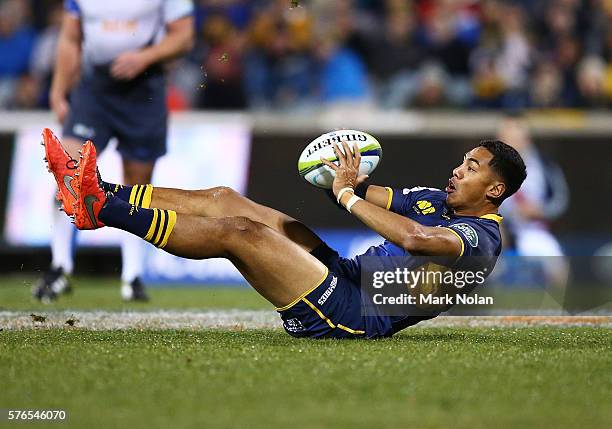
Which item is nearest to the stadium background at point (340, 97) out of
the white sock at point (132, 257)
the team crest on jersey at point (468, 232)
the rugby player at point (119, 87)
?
the white sock at point (132, 257)

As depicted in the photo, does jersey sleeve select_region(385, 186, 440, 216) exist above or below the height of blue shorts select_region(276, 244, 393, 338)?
above

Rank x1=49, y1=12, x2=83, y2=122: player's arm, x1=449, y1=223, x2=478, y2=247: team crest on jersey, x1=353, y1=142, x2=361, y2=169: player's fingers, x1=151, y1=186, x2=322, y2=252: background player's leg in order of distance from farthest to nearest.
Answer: x1=49, y1=12, x2=83, y2=122: player's arm → x1=151, y1=186, x2=322, y2=252: background player's leg → x1=353, y1=142, x2=361, y2=169: player's fingers → x1=449, y1=223, x2=478, y2=247: team crest on jersey

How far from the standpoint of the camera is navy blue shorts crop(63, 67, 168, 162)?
10352 millimetres

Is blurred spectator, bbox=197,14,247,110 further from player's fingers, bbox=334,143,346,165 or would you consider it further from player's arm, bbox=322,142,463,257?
player's arm, bbox=322,142,463,257

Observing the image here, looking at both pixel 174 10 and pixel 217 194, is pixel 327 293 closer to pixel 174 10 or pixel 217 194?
pixel 217 194

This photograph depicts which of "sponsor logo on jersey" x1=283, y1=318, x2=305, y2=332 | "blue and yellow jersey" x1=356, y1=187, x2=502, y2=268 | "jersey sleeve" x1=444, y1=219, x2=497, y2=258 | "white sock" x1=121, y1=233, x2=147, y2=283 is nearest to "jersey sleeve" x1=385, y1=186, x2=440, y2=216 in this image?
"blue and yellow jersey" x1=356, y1=187, x2=502, y2=268

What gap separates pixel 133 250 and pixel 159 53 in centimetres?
190

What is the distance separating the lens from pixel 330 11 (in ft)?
51.3

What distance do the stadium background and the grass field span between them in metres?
6.27

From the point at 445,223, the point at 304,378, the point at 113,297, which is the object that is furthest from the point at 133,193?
the point at 113,297

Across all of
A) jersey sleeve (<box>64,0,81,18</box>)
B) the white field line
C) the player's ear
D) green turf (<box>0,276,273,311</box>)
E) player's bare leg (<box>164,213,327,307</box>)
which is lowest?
green turf (<box>0,276,273,311</box>)

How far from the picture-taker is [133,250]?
1056 cm

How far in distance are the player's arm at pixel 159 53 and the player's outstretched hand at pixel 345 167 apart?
3.91m

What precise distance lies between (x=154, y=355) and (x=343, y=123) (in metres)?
8.53
